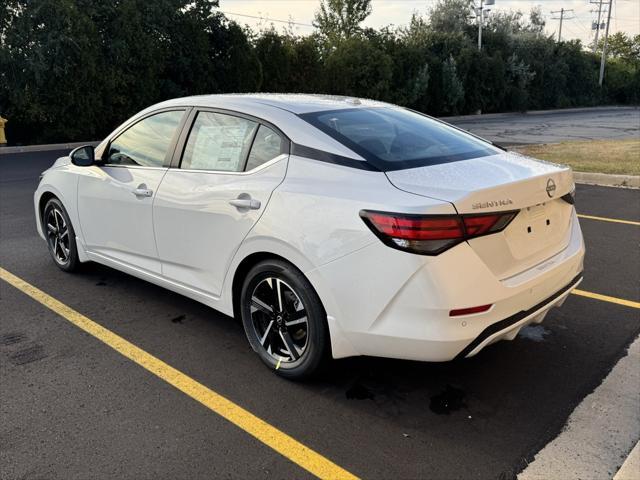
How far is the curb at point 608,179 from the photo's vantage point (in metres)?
9.76

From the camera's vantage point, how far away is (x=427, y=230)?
2650 mm

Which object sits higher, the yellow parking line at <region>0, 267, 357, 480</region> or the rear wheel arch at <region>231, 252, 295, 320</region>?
the rear wheel arch at <region>231, 252, 295, 320</region>

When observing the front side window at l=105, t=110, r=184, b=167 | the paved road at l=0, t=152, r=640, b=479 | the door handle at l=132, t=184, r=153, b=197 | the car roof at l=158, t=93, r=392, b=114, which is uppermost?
the car roof at l=158, t=93, r=392, b=114

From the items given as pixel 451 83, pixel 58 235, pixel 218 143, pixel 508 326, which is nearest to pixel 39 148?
pixel 58 235

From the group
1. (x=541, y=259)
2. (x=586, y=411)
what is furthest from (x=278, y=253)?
(x=586, y=411)

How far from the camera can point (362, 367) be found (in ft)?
11.6

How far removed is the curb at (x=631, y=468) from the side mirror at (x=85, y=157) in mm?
4055

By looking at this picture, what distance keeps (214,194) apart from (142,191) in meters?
0.80

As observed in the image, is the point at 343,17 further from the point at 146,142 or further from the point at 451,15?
the point at 146,142

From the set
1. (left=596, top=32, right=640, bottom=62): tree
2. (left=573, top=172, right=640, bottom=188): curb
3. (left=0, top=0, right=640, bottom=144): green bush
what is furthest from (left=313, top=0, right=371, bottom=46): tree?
(left=596, top=32, right=640, bottom=62): tree

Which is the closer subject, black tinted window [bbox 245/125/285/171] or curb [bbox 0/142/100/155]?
black tinted window [bbox 245/125/285/171]

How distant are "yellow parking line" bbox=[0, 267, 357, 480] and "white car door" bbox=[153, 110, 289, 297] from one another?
55 cm

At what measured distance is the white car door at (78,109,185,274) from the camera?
13.4ft

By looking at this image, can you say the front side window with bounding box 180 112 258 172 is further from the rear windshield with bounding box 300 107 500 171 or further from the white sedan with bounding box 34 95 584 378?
the rear windshield with bounding box 300 107 500 171
